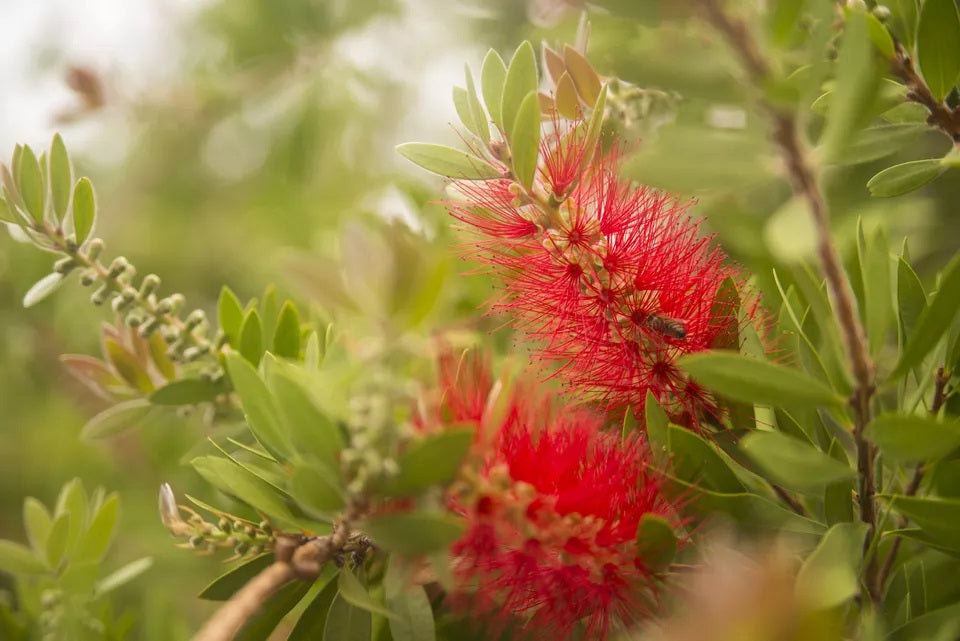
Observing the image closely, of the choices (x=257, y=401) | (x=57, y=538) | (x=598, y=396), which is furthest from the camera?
(x=57, y=538)

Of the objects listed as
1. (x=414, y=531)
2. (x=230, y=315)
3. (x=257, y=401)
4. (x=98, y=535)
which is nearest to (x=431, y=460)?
(x=414, y=531)

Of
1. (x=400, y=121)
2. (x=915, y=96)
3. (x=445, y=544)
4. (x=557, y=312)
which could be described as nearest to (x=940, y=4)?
(x=915, y=96)

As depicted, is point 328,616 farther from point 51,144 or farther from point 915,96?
point 915,96

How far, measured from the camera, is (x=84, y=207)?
0.51 metres

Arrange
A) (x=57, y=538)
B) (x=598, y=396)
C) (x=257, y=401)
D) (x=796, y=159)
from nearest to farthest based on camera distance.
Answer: (x=796, y=159), (x=257, y=401), (x=598, y=396), (x=57, y=538)

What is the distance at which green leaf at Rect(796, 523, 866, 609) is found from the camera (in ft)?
1.11

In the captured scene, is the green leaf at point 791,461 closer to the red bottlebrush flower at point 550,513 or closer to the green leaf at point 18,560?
the red bottlebrush flower at point 550,513

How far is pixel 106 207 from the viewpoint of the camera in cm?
159

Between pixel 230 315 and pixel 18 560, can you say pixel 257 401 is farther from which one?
pixel 18 560

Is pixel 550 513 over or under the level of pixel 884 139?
under

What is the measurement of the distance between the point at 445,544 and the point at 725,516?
0.24 meters

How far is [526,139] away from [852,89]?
0.17 meters

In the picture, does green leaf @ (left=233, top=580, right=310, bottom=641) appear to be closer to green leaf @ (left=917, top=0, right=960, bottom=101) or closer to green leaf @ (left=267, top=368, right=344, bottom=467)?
green leaf @ (left=267, top=368, right=344, bottom=467)

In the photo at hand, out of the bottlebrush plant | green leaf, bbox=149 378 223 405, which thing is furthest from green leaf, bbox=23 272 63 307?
green leaf, bbox=149 378 223 405
